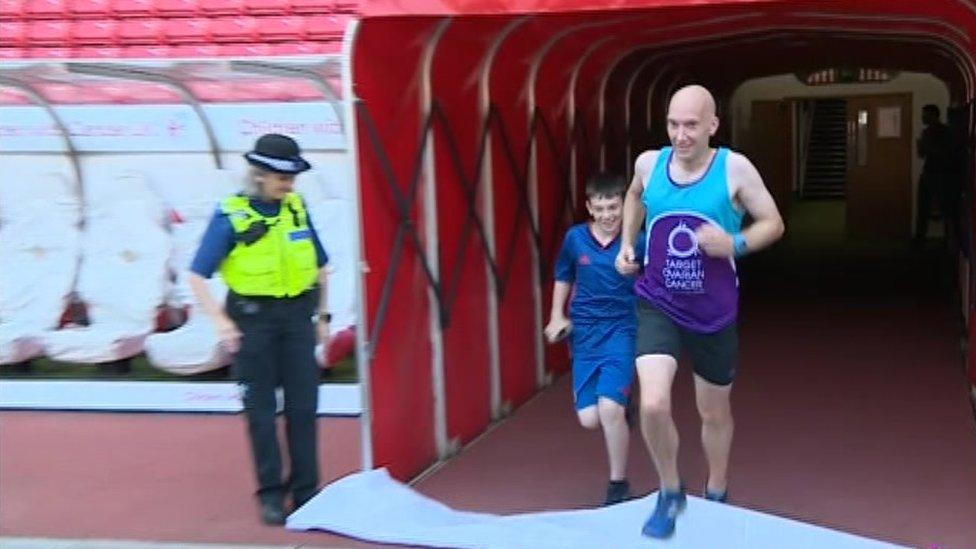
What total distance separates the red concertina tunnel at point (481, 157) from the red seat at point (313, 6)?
1.66 meters

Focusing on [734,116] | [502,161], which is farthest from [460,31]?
[734,116]

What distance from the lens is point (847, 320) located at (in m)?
10.5

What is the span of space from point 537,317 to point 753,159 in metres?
12.8

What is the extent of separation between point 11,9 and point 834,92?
13.1 m

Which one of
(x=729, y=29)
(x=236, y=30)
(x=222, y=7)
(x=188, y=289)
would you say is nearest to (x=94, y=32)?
(x=222, y=7)

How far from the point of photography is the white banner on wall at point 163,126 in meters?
7.25

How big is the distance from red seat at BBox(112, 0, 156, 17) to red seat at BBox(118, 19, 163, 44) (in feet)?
0.17

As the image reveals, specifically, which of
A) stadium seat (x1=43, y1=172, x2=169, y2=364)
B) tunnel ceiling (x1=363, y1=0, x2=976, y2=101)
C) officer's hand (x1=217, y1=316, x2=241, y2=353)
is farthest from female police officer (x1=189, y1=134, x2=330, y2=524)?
stadium seat (x1=43, y1=172, x2=169, y2=364)

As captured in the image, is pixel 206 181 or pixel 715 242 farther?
pixel 206 181

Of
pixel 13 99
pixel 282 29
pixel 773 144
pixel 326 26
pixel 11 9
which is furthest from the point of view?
pixel 773 144

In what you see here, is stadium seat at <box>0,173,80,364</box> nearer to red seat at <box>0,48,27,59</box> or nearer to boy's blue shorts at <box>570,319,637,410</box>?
red seat at <box>0,48,27,59</box>

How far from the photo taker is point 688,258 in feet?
14.6

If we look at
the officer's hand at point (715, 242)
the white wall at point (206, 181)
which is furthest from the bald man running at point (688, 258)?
the white wall at point (206, 181)

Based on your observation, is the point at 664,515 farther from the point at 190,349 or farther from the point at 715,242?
the point at 190,349
